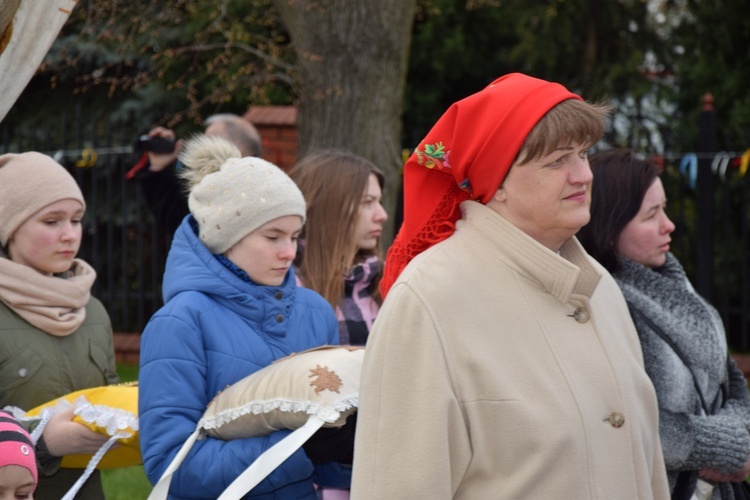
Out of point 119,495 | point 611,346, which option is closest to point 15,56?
point 611,346

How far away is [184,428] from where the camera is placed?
10.0 feet

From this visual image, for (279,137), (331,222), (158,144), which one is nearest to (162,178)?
(158,144)

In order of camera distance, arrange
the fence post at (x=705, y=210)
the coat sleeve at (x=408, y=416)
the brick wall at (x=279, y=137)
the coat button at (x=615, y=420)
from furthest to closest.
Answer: the brick wall at (x=279, y=137) → the fence post at (x=705, y=210) → the coat button at (x=615, y=420) → the coat sleeve at (x=408, y=416)

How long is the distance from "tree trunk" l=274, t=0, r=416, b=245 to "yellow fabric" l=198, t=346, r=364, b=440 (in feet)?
15.8

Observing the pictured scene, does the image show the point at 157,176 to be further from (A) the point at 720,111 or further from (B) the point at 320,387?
(A) the point at 720,111

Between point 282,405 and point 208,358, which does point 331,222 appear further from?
point 282,405

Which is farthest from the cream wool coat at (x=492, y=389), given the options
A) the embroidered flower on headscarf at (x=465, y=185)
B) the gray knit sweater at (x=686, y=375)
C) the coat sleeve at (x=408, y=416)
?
the gray knit sweater at (x=686, y=375)

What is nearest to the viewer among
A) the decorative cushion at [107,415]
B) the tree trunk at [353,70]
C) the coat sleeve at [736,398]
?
the decorative cushion at [107,415]

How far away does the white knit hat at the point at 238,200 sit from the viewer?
11.1 feet

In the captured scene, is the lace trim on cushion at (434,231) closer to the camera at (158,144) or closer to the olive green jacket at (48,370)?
the olive green jacket at (48,370)

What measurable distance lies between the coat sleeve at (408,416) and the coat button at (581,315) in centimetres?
38

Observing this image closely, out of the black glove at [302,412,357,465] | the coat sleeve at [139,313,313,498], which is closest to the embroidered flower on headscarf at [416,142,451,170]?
the black glove at [302,412,357,465]

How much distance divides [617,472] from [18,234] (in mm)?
2276

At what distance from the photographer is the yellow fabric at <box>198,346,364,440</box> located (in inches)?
114
